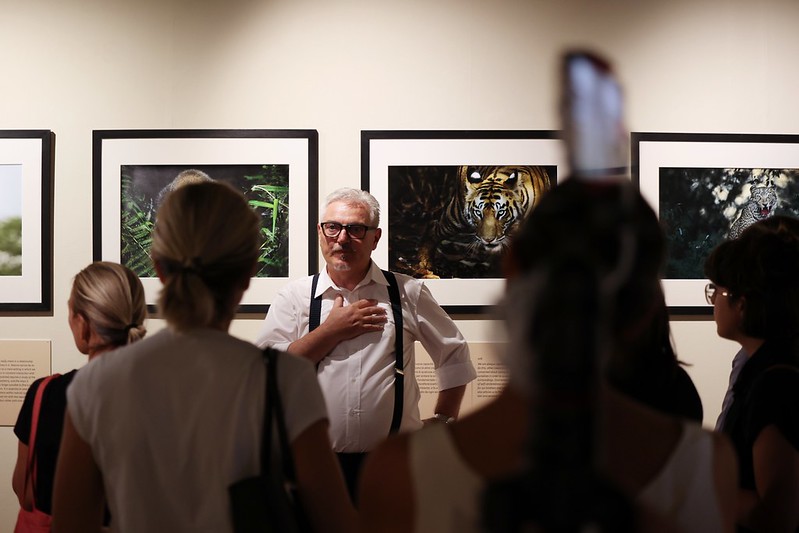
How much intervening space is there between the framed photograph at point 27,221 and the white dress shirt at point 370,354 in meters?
1.38

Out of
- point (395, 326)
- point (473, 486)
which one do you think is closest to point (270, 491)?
point (473, 486)

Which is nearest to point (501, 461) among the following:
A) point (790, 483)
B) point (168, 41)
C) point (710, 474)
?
point (710, 474)

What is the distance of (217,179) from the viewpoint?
12.5 ft

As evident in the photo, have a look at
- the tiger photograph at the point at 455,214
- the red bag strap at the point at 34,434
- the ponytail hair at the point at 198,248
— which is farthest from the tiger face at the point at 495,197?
the ponytail hair at the point at 198,248

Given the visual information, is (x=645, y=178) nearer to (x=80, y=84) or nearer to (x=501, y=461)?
(x=80, y=84)

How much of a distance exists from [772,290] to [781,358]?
0.17 meters

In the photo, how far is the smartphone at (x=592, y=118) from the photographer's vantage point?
1.05 ft

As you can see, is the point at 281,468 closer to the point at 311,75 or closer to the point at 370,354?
the point at 370,354

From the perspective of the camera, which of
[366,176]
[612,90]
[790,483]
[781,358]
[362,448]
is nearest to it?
[612,90]

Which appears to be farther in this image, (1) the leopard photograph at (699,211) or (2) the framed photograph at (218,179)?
(1) the leopard photograph at (699,211)

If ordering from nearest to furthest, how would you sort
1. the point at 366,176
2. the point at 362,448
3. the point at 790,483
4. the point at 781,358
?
the point at 790,483
the point at 781,358
the point at 362,448
the point at 366,176

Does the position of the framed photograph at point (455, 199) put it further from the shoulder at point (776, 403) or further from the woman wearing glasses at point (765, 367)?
the shoulder at point (776, 403)

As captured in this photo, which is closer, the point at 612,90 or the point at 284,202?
the point at 612,90

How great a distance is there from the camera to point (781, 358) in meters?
1.80
